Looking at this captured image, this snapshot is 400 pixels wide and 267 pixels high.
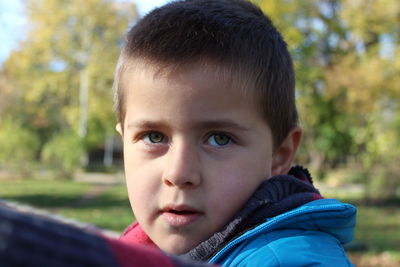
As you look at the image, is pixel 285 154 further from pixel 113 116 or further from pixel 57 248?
pixel 113 116

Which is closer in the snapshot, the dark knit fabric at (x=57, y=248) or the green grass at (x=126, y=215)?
the dark knit fabric at (x=57, y=248)

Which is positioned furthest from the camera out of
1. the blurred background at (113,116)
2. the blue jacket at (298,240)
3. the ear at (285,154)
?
the blurred background at (113,116)

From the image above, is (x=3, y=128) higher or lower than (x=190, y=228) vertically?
lower

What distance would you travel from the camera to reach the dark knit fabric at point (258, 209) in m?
1.23

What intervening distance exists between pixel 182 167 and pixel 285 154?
0.54 meters

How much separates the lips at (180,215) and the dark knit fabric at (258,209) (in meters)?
0.07

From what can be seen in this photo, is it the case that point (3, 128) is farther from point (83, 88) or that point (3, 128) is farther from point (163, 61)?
point (163, 61)

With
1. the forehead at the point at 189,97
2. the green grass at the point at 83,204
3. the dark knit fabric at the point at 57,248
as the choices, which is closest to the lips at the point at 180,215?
the forehead at the point at 189,97

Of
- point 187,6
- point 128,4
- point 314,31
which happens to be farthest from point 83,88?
point 187,6

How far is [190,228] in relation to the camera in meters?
1.24

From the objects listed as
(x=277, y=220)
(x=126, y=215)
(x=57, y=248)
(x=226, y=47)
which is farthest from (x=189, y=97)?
(x=126, y=215)

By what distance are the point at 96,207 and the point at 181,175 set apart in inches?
402

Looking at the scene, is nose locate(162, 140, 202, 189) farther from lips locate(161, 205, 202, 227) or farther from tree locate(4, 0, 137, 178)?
tree locate(4, 0, 137, 178)

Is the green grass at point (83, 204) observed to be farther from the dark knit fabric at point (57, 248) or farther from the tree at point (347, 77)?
the dark knit fabric at point (57, 248)
